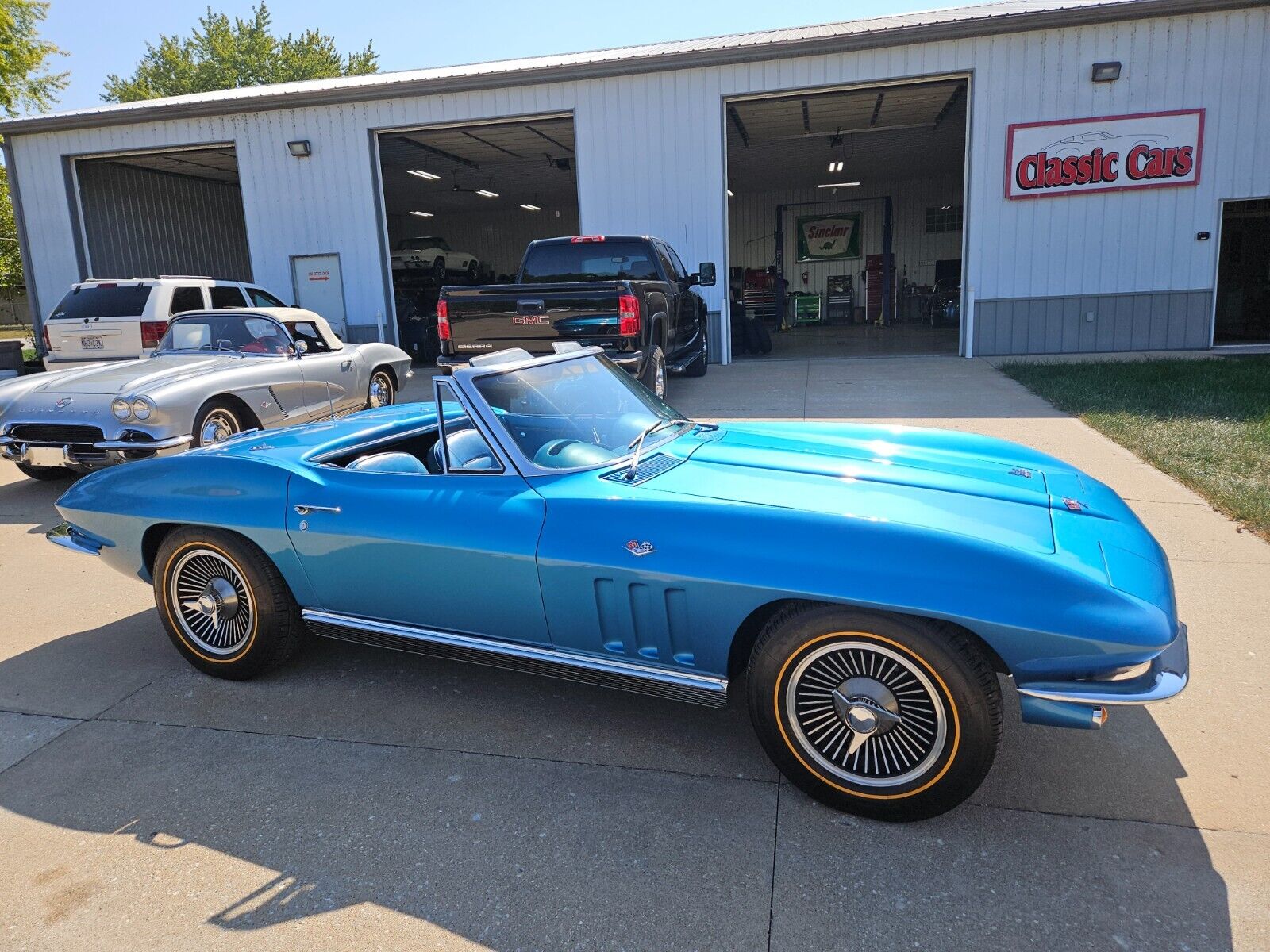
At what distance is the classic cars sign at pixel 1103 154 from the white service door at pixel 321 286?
37.6 ft

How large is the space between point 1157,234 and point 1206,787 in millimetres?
12995

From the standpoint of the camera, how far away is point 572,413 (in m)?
3.40

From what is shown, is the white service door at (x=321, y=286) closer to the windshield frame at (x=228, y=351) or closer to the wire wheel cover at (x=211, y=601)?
the windshield frame at (x=228, y=351)

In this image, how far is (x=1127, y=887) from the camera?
7.44 feet

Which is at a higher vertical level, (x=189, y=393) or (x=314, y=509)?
(x=189, y=393)

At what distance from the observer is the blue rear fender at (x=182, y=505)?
3367 mm

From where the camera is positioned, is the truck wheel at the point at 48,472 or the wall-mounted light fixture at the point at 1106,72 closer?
the truck wheel at the point at 48,472

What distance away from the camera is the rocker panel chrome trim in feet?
8.95

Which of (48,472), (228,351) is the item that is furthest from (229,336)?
(48,472)

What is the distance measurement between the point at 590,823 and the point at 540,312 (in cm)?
633

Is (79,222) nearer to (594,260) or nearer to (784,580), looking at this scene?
(594,260)

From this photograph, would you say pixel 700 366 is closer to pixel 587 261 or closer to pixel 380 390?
pixel 587 261

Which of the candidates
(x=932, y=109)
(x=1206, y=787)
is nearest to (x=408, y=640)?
(x=1206, y=787)

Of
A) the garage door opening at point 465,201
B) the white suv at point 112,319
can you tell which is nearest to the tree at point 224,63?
the garage door opening at point 465,201
